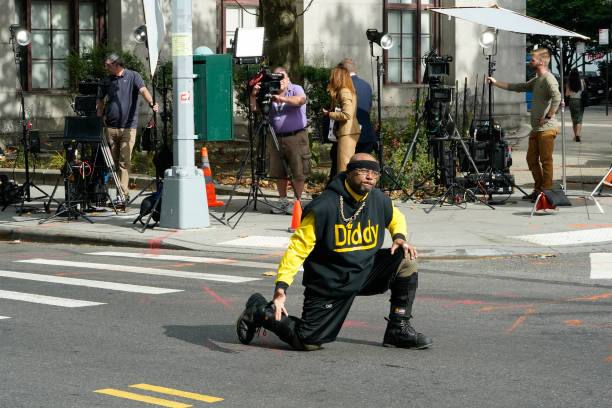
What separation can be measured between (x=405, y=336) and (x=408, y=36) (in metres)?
19.8

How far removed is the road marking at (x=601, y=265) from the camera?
33.7 feet

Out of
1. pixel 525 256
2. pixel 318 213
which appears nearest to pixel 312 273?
pixel 318 213

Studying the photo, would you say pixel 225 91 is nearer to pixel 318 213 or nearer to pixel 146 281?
pixel 146 281

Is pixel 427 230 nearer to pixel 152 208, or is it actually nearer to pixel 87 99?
pixel 152 208

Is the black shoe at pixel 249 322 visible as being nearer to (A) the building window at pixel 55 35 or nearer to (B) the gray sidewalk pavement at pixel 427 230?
(B) the gray sidewalk pavement at pixel 427 230

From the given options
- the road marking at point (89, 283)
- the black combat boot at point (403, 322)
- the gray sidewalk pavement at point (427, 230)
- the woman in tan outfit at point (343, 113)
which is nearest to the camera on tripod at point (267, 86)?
the woman in tan outfit at point (343, 113)

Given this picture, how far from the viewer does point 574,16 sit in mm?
67188

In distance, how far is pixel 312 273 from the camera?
23.5 ft

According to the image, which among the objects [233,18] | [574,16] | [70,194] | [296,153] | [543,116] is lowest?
[70,194]

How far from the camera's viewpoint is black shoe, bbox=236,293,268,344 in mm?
7297

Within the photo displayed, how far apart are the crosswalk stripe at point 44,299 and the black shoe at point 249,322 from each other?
205 cm

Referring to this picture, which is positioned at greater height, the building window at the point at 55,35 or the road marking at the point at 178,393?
the building window at the point at 55,35

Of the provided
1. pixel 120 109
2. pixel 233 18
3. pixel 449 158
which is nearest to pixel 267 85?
pixel 120 109

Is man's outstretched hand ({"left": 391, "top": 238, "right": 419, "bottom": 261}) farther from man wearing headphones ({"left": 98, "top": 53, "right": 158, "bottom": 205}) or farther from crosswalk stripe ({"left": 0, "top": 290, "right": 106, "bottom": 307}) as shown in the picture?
man wearing headphones ({"left": 98, "top": 53, "right": 158, "bottom": 205})
